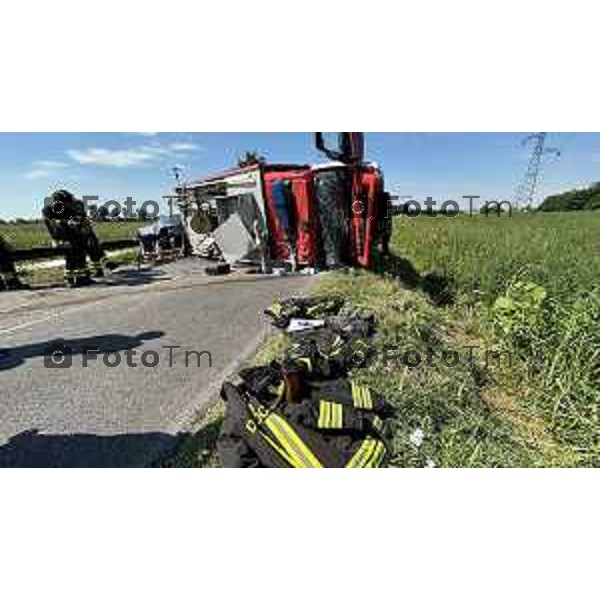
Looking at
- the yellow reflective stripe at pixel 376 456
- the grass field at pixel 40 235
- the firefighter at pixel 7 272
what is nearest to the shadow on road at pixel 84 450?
the yellow reflective stripe at pixel 376 456

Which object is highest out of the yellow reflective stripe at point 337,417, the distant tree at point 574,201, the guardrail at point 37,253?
the guardrail at point 37,253

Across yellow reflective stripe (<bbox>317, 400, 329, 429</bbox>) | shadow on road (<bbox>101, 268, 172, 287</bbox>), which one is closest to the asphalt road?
shadow on road (<bbox>101, 268, 172, 287</bbox>)

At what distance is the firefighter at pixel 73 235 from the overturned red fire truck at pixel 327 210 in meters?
3.66

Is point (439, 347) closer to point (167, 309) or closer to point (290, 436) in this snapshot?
point (290, 436)

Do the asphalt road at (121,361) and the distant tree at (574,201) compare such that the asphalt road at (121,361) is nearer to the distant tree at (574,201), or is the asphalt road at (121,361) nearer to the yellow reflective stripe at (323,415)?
the yellow reflective stripe at (323,415)

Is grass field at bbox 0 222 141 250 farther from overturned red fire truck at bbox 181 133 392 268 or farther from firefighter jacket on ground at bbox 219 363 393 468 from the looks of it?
firefighter jacket on ground at bbox 219 363 393 468

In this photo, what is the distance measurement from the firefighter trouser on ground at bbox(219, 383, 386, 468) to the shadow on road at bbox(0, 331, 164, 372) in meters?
2.45

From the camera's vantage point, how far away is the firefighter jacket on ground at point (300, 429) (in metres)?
2.50

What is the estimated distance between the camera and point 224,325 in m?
5.30

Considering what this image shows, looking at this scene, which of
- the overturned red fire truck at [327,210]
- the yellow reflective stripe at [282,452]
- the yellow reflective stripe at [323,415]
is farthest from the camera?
the overturned red fire truck at [327,210]

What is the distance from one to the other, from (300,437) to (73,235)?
22.6ft

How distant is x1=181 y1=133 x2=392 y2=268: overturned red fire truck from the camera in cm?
491

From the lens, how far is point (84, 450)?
9.36 ft

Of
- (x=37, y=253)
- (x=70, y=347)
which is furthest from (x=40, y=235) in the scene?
(x=70, y=347)
